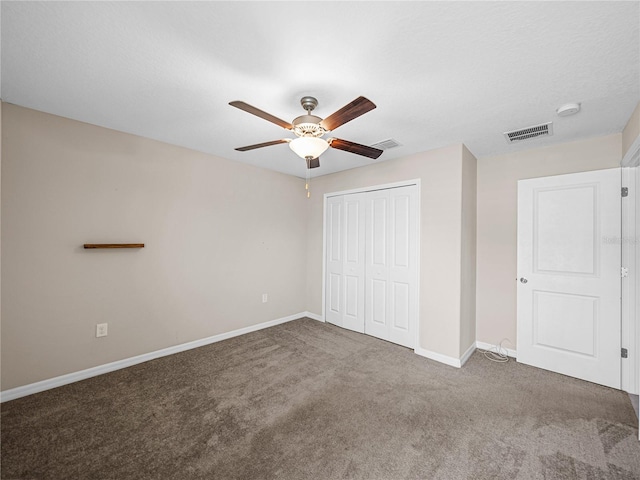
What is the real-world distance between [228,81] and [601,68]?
2.41 meters

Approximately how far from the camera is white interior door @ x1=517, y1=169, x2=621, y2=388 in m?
2.62

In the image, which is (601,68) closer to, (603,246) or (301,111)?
(603,246)

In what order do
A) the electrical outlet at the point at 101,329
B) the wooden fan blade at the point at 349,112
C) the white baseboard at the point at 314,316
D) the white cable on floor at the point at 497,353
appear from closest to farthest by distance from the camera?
the wooden fan blade at the point at 349,112 < the electrical outlet at the point at 101,329 < the white cable on floor at the point at 497,353 < the white baseboard at the point at 314,316

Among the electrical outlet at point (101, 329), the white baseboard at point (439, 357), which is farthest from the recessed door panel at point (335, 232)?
the electrical outlet at point (101, 329)

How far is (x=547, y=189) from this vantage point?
9.66 feet

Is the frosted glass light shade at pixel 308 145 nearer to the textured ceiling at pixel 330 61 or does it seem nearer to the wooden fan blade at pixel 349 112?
the wooden fan blade at pixel 349 112

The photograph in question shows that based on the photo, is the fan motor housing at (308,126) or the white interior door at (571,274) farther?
the white interior door at (571,274)

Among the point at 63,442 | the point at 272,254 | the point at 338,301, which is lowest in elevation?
the point at 63,442

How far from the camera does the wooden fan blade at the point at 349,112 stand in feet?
5.23

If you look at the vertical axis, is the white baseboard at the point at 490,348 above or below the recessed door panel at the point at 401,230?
below

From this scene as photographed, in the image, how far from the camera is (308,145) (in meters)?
1.98

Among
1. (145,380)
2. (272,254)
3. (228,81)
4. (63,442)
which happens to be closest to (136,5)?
(228,81)

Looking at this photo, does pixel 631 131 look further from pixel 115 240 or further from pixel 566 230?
pixel 115 240

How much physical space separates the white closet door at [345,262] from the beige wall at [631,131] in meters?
2.65
